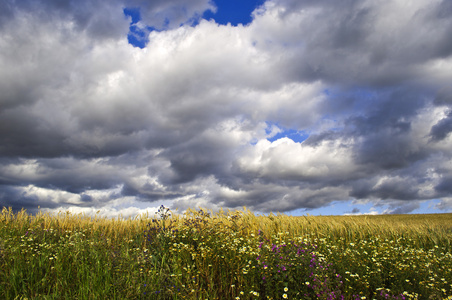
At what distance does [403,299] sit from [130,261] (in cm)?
581

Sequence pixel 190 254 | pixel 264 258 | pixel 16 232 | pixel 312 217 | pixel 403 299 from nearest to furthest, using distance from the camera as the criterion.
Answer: pixel 403 299 < pixel 264 258 < pixel 190 254 < pixel 16 232 < pixel 312 217

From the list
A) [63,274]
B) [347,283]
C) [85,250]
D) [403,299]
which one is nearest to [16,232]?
[85,250]

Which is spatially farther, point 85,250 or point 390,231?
point 390,231

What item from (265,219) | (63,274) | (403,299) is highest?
(265,219)

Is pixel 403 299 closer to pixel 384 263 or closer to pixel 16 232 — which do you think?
pixel 384 263

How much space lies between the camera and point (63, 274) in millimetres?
6738

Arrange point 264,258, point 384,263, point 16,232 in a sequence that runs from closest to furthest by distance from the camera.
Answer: point 264,258 < point 384,263 < point 16,232

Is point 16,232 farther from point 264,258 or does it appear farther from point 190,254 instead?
point 264,258

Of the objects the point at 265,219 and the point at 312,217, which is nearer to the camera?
the point at 265,219

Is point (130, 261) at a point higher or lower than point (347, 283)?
higher

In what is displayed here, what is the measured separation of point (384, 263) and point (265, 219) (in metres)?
5.24

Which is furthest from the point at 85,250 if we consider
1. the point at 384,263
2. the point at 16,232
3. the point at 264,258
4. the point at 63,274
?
the point at 384,263

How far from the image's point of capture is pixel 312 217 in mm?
14047

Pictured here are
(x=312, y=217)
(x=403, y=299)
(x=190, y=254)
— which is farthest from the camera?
(x=312, y=217)
